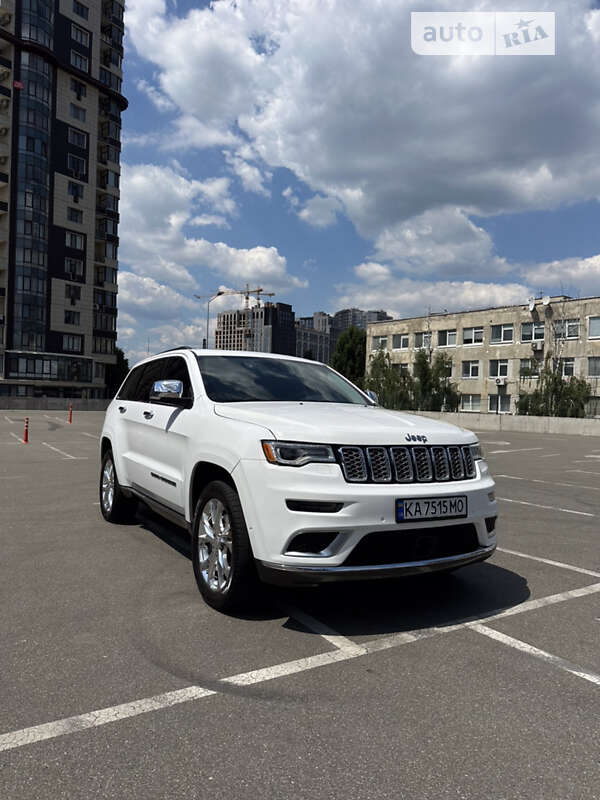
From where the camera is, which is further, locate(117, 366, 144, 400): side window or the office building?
the office building

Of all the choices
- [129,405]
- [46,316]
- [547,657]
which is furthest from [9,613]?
[46,316]

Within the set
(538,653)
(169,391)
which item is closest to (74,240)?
(169,391)

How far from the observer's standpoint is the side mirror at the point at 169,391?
4.66 meters

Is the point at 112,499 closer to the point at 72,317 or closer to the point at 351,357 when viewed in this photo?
the point at 72,317

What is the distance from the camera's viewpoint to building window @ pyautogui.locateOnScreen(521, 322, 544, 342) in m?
50.3

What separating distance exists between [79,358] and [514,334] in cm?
4218

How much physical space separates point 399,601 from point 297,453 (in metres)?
1.49

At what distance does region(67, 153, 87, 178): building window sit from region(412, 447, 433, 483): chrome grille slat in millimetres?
66429

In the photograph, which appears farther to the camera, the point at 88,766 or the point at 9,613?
the point at 9,613

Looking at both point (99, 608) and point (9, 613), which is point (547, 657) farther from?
point (9, 613)

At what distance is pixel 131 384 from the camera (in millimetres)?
6770

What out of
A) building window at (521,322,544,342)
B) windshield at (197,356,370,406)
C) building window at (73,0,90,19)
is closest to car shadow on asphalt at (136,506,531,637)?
windshield at (197,356,370,406)

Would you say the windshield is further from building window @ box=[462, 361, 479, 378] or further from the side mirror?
building window @ box=[462, 361, 479, 378]

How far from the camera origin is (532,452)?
66.4ft
